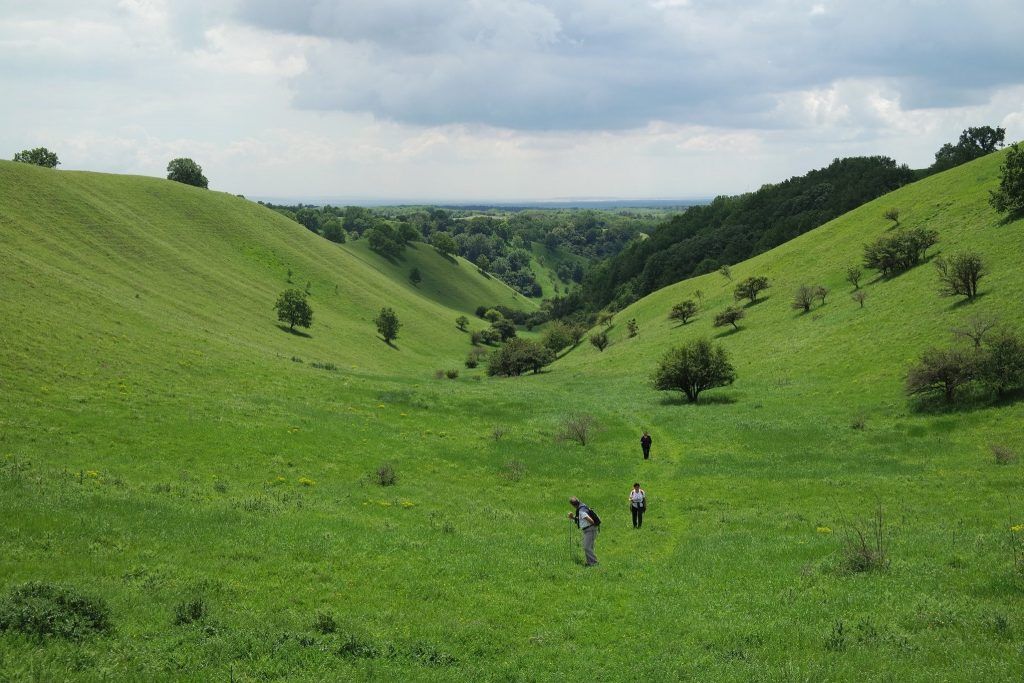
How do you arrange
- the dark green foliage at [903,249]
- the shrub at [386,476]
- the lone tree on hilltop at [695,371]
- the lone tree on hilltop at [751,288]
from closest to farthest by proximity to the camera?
the shrub at [386,476]
the lone tree on hilltop at [695,371]
the dark green foliage at [903,249]
the lone tree on hilltop at [751,288]

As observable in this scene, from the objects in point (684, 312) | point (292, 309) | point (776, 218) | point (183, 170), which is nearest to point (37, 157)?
point (183, 170)

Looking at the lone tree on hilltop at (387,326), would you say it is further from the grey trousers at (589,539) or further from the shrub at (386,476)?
the grey trousers at (589,539)

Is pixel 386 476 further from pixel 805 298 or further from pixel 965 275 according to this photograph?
pixel 805 298

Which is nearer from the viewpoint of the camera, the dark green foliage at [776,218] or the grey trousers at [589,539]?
the grey trousers at [589,539]

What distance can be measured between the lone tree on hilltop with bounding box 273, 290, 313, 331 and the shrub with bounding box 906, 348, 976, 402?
72908 millimetres

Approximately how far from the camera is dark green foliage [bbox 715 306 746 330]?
254ft

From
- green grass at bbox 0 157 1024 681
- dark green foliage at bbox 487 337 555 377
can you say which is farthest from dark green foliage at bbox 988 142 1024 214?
dark green foliage at bbox 487 337 555 377

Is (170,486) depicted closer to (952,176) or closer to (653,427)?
(653,427)

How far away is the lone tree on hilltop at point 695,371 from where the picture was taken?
52.1 metres

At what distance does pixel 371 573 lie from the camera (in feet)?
56.8

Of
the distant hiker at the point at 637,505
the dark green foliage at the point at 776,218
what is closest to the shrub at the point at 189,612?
the distant hiker at the point at 637,505

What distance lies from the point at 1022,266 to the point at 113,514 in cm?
6282

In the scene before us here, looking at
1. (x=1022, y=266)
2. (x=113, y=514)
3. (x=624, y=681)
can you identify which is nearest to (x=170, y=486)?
(x=113, y=514)

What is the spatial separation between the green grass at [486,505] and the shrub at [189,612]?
13.6 inches
